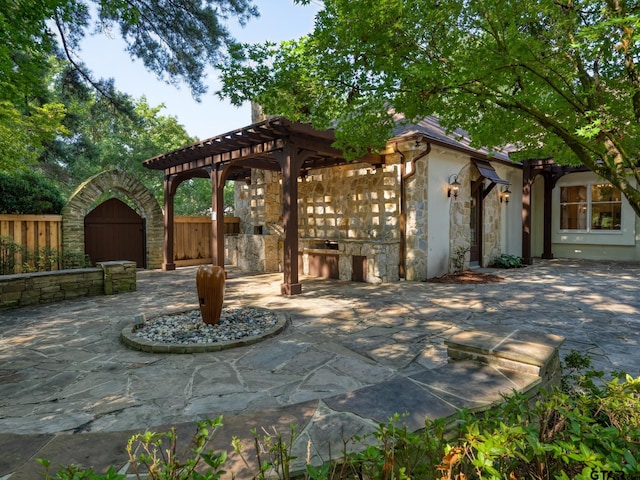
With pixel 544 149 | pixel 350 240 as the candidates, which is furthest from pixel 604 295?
pixel 350 240

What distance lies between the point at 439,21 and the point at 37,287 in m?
6.94

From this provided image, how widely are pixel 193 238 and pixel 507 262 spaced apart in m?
9.72

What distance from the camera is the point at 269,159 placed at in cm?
959

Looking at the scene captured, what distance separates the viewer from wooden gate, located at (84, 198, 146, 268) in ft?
32.4

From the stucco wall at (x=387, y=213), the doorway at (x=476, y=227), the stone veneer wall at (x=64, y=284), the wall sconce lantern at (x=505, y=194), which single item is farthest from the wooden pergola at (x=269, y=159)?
the wall sconce lantern at (x=505, y=194)

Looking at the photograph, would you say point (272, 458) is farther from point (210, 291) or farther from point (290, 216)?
point (290, 216)

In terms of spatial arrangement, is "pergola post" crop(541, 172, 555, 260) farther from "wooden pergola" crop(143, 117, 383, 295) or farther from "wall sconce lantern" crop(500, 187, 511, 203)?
"wooden pergola" crop(143, 117, 383, 295)

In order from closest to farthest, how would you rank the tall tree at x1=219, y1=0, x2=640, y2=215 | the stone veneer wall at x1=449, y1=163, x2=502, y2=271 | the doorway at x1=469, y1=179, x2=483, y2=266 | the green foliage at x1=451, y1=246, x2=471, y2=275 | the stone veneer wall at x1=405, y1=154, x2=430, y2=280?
1. the tall tree at x1=219, y1=0, x2=640, y2=215
2. the stone veneer wall at x1=405, y1=154, x2=430, y2=280
3. the green foliage at x1=451, y1=246, x2=471, y2=275
4. the stone veneer wall at x1=449, y1=163, x2=502, y2=271
5. the doorway at x1=469, y1=179, x2=483, y2=266

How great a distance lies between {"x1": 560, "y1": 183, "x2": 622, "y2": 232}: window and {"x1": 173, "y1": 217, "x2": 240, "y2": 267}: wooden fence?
1123 cm

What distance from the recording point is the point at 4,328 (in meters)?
4.72

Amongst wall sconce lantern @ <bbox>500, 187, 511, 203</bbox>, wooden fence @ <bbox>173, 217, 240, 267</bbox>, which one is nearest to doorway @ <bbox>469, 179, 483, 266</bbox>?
wall sconce lantern @ <bbox>500, 187, 511, 203</bbox>

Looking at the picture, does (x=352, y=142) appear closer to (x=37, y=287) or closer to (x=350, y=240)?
(x=350, y=240)

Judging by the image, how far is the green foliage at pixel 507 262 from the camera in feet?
35.0

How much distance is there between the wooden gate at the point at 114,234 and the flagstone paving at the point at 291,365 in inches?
154
